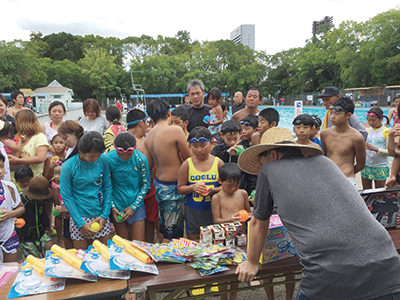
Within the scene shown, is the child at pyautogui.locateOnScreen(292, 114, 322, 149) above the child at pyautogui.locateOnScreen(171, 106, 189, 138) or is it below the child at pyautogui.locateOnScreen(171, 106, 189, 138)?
below

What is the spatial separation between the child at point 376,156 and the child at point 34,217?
16.0 feet

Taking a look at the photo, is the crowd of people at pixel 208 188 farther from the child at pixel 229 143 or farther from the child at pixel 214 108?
the child at pixel 214 108

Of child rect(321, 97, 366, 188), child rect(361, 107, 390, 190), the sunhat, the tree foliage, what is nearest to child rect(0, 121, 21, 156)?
the sunhat

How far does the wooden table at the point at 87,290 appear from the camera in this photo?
62.7 inches

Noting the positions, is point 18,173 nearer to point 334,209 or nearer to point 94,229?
point 94,229

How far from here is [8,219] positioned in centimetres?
278

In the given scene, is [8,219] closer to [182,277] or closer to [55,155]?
[55,155]

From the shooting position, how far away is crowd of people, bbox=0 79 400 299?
54.2 inches

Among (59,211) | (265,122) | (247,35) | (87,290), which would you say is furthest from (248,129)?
(247,35)

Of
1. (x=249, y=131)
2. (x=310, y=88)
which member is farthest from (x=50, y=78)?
(x=249, y=131)

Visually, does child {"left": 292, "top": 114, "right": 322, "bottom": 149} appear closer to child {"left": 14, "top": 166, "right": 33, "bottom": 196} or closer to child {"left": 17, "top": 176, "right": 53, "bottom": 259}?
child {"left": 17, "top": 176, "right": 53, "bottom": 259}

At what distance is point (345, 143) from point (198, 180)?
6.14 ft

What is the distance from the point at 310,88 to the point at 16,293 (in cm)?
5504

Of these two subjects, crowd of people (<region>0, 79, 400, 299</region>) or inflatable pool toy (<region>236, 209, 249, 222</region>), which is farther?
inflatable pool toy (<region>236, 209, 249, 222</region>)
